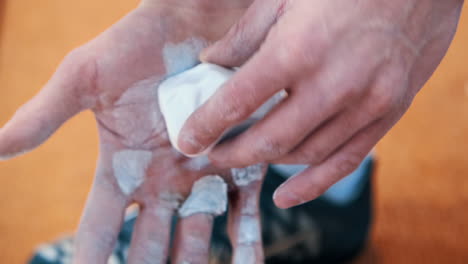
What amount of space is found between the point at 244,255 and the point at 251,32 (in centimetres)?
30

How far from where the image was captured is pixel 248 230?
620mm

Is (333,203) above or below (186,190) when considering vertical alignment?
below

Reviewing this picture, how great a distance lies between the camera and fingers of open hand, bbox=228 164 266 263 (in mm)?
602

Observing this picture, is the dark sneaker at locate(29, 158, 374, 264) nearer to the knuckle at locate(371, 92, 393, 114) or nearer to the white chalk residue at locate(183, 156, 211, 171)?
the white chalk residue at locate(183, 156, 211, 171)

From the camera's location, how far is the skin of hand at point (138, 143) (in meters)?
0.56

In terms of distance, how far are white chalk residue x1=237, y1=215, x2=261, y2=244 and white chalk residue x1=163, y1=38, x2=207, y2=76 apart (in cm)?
24

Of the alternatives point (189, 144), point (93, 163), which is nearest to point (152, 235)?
point (189, 144)

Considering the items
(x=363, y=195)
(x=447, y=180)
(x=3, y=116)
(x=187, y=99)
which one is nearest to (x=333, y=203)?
(x=363, y=195)

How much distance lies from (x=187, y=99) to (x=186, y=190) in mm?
155

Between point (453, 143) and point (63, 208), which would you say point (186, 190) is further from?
point (453, 143)

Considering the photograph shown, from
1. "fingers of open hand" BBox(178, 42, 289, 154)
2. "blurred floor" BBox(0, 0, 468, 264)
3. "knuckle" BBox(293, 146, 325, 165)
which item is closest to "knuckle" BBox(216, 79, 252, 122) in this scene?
"fingers of open hand" BBox(178, 42, 289, 154)

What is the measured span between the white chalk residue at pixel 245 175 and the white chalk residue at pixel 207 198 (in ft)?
0.11

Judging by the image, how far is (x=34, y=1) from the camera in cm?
84

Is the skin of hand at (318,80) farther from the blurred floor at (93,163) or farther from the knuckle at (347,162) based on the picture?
the blurred floor at (93,163)
